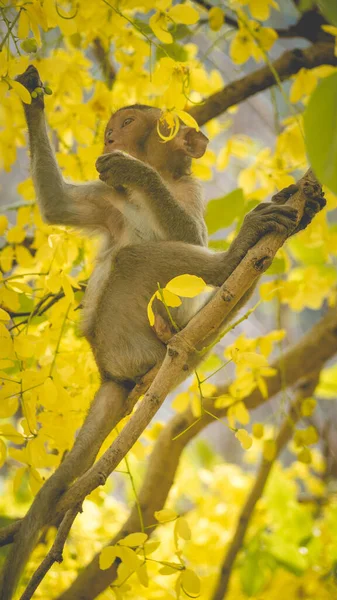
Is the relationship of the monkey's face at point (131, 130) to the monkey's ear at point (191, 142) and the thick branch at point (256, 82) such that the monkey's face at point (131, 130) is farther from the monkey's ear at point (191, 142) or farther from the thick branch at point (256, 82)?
the thick branch at point (256, 82)

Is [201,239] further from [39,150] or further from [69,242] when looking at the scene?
[39,150]

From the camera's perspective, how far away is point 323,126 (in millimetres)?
762

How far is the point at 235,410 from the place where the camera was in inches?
69.6

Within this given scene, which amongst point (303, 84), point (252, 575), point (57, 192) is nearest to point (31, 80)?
point (57, 192)

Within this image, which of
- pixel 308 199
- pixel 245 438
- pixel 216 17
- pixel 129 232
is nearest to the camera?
pixel 245 438

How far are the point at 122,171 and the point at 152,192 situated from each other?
0.09 meters

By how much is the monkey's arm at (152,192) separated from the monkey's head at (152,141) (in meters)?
0.25

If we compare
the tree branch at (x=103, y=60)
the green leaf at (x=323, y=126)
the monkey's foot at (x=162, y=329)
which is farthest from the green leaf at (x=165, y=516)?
the tree branch at (x=103, y=60)

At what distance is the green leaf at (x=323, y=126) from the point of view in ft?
2.50

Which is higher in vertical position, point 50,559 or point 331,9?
point 331,9

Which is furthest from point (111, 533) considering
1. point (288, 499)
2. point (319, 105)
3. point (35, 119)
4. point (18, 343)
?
point (319, 105)

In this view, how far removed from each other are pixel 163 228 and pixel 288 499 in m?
1.39

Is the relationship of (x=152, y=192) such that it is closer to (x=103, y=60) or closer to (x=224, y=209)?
(x=224, y=209)

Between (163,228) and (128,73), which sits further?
(128,73)
